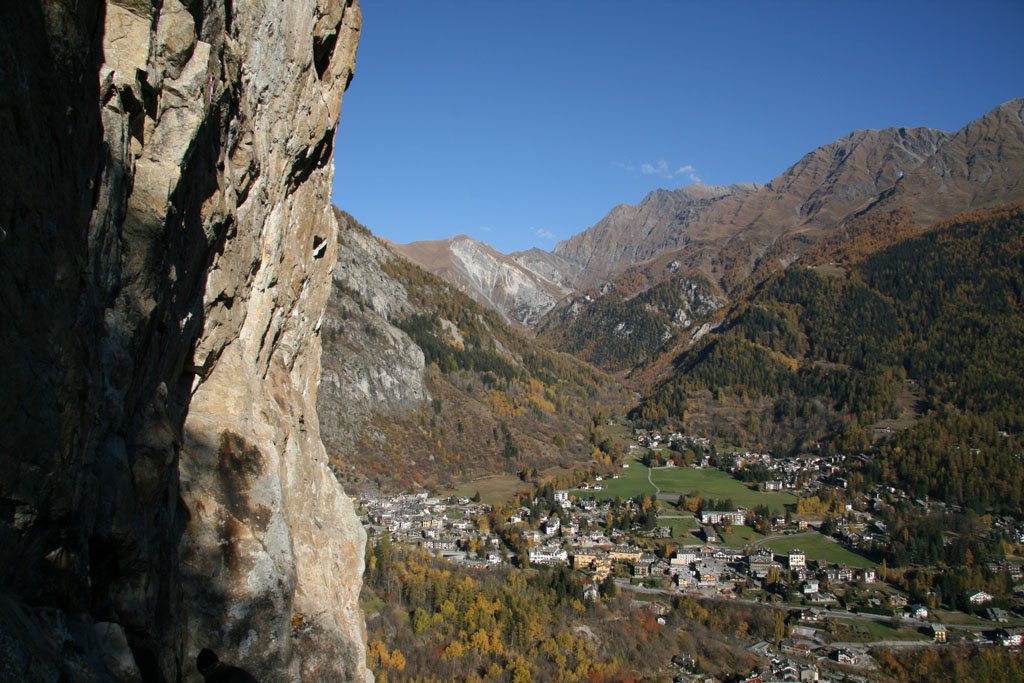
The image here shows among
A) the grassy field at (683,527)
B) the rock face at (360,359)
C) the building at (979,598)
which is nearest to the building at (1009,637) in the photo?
the building at (979,598)

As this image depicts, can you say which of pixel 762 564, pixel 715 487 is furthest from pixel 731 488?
pixel 762 564

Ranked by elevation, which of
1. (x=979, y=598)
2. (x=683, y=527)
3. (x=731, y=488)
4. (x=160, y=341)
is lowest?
(x=979, y=598)

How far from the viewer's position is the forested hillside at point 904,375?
11250 cm

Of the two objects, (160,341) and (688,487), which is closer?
(160,341)

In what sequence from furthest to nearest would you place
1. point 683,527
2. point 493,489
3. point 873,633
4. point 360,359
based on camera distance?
point 360,359 → point 493,489 → point 683,527 → point 873,633

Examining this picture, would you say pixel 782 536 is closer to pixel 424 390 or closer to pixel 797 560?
pixel 797 560

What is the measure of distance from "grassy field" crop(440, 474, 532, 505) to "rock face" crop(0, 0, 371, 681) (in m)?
83.6

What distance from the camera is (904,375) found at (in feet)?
513

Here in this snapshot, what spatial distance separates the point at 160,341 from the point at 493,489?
3896 inches

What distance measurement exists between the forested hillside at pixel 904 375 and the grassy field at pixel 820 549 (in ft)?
88.3

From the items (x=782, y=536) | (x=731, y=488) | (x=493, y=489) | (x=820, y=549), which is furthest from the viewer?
(x=731, y=488)

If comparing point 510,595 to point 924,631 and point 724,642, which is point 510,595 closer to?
point 724,642

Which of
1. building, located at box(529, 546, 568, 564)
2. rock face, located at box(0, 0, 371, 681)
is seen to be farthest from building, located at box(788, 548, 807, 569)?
rock face, located at box(0, 0, 371, 681)

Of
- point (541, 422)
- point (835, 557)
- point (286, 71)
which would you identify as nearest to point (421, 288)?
point (541, 422)
